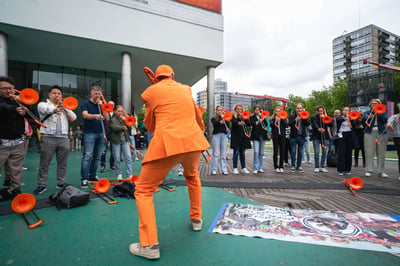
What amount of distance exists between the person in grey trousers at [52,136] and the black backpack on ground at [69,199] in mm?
906

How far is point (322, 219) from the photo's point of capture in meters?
2.53

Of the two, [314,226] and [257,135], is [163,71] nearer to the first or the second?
[314,226]

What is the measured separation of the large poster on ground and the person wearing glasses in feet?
11.2

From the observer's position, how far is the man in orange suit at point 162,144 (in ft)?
5.76

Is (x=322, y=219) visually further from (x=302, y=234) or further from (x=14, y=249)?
(x=14, y=249)

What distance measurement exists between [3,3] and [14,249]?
38.6ft

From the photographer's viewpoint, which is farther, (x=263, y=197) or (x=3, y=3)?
(x=3, y=3)

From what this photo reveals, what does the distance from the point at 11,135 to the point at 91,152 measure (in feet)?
4.31

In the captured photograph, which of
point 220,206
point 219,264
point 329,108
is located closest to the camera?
point 219,264

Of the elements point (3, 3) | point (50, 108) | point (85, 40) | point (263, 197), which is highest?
point (3, 3)

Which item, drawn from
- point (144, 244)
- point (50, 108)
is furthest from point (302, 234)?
point (50, 108)

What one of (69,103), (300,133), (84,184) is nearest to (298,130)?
(300,133)

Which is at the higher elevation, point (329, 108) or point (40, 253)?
point (329, 108)

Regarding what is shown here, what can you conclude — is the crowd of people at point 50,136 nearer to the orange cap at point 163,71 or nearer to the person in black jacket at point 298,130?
the orange cap at point 163,71
